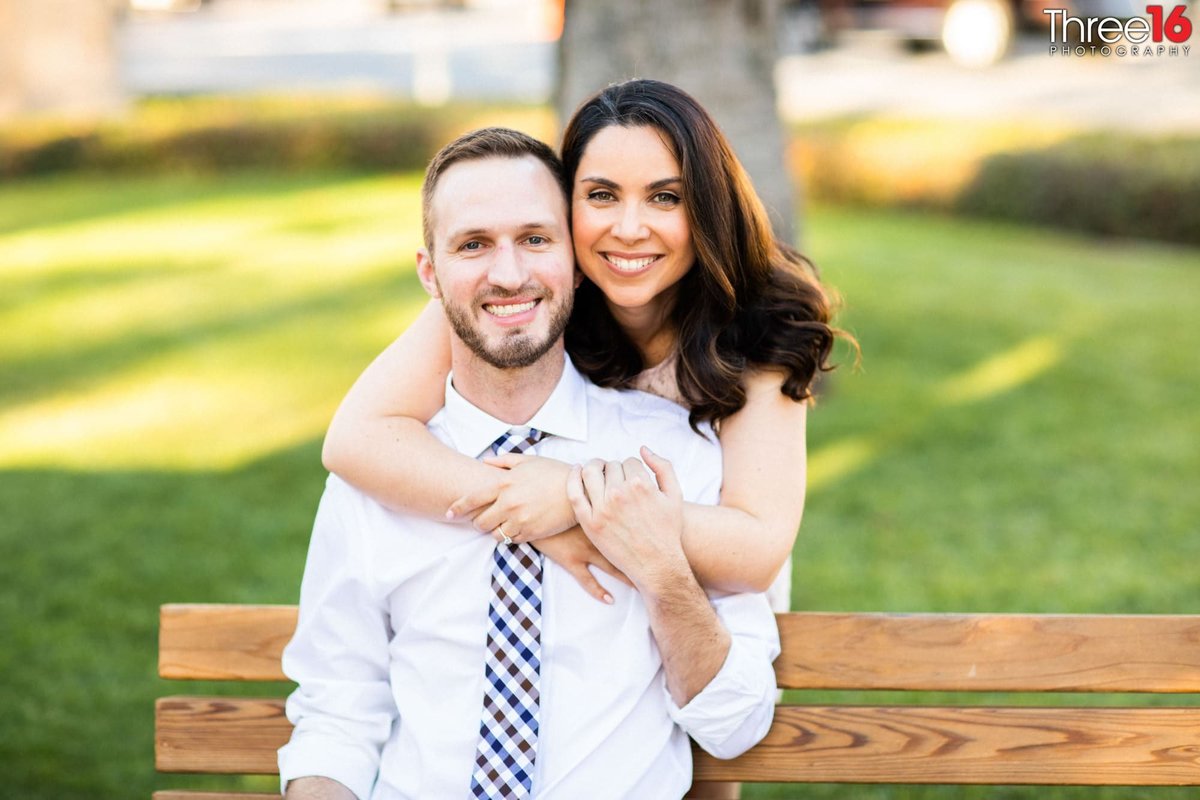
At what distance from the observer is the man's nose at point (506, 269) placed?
255cm

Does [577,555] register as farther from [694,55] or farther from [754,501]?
[694,55]

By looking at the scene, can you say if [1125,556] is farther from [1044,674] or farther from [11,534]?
[11,534]

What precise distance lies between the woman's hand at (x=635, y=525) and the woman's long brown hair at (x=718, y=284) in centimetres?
34

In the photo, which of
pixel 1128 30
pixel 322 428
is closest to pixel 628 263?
pixel 322 428

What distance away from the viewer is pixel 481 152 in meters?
2.62

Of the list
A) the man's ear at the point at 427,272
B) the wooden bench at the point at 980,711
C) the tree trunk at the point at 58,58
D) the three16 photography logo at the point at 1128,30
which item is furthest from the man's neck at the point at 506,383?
the tree trunk at the point at 58,58

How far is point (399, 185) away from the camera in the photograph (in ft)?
43.0

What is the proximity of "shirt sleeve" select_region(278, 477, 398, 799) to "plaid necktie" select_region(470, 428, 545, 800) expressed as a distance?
0.24m

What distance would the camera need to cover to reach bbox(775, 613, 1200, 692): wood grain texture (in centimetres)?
264

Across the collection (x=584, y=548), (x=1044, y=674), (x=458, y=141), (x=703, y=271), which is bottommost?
(x=1044, y=674)

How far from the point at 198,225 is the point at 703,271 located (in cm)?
939

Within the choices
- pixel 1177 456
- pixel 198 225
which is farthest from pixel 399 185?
pixel 1177 456

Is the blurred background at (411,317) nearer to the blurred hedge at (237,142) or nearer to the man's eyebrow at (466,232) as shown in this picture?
the blurred hedge at (237,142)

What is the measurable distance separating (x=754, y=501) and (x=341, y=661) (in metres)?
0.89
